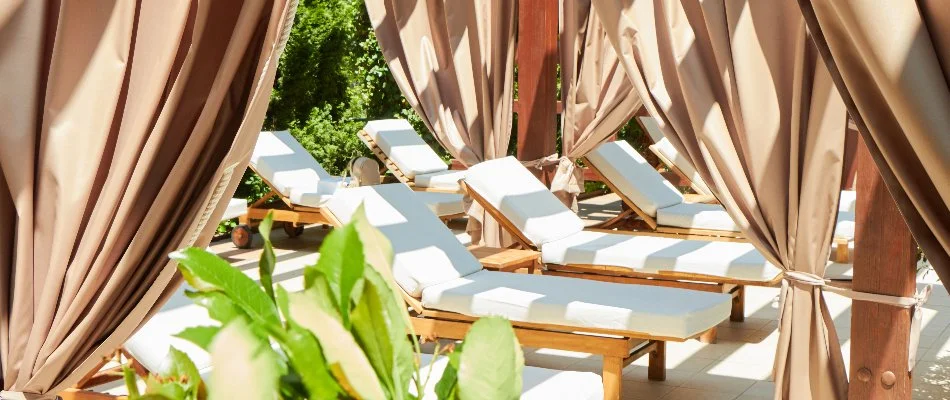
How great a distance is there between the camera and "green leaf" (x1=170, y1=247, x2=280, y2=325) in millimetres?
687

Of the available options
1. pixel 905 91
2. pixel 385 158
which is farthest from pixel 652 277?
pixel 385 158

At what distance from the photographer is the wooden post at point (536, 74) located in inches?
258

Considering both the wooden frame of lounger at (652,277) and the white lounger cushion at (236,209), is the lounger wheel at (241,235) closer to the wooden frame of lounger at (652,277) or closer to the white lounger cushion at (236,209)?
the white lounger cushion at (236,209)

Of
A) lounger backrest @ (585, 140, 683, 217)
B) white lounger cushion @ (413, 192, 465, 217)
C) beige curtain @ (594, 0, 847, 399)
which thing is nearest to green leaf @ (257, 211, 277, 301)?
beige curtain @ (594, 0, 847, 399)

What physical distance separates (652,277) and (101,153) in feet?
11.1

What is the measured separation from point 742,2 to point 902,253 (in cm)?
86

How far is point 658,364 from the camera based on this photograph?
4445mm

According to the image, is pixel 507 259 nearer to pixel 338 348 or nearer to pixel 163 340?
pixel 163 340

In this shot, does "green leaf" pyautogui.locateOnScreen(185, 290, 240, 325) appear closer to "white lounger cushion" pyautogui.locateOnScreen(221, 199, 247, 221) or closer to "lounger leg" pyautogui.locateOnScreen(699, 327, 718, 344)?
"lounger leg" pyautogui.locateOnScreen(699, 327, 718, 344)

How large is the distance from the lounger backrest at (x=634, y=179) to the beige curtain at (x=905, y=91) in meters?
4.83

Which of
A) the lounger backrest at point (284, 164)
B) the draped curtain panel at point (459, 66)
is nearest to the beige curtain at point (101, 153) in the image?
the draped curtain panel at point (459, 66)

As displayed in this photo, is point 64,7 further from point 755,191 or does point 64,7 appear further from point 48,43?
point 755,191

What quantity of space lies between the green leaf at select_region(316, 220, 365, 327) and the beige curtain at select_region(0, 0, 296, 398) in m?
1.64

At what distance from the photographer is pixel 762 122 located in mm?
2990
